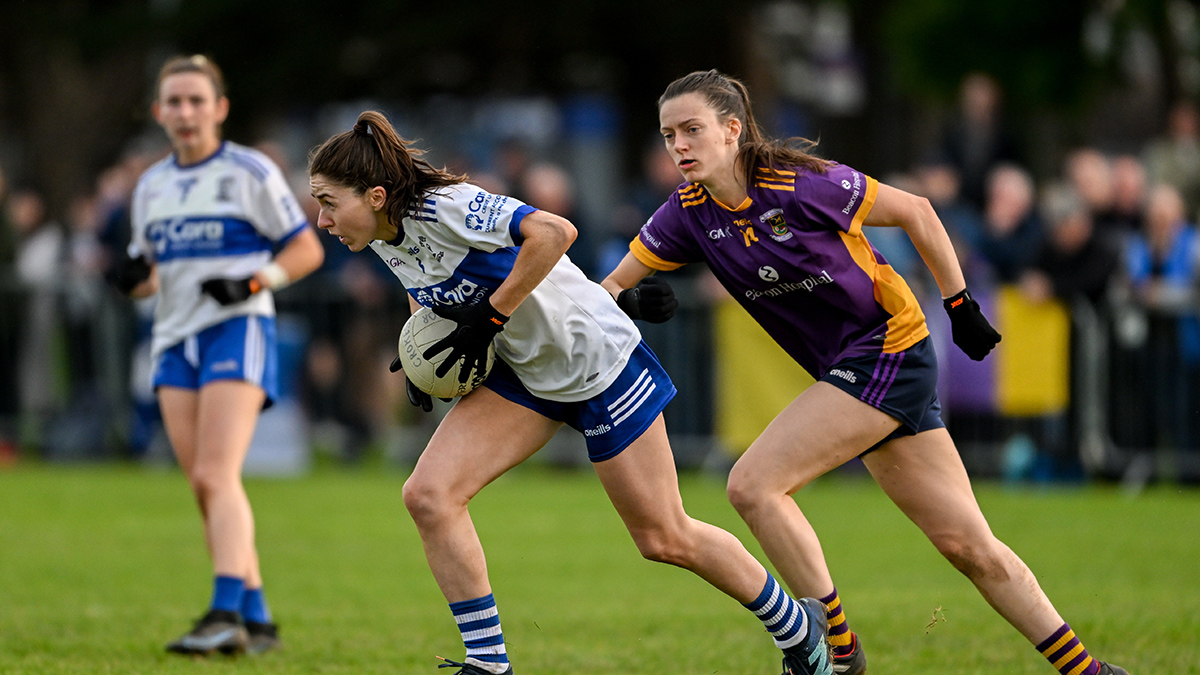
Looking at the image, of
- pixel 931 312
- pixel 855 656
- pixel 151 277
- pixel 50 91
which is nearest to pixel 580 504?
pixel 931 312

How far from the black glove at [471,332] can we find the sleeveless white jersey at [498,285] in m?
0.15

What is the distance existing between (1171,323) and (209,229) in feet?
24.9

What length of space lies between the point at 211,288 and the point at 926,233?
3.13 meters

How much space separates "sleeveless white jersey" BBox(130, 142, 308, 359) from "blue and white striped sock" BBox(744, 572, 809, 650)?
9.42ft

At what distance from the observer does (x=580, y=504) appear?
11.4m

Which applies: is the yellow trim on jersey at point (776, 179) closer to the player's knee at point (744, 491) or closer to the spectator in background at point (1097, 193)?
the player's knee at point (744, 491)

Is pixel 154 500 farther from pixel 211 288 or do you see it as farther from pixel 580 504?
pixel 211 288

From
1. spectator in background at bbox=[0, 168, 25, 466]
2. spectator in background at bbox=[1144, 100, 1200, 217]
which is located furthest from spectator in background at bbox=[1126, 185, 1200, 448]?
spectator in background at bbox=[0, 168, 25, 466]

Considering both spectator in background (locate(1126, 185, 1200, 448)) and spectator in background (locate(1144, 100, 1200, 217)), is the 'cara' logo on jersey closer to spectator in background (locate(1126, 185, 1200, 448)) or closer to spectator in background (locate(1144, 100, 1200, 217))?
spectator in background (locate(1126, 185, 1200, 448))

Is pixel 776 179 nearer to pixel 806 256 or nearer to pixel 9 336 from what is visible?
pixel 806 256

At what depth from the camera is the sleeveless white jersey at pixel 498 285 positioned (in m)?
5.02

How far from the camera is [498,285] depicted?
5117mm

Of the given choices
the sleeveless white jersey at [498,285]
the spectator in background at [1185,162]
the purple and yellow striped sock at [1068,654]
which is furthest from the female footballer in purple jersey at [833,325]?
the spectator in background at [1185,162]

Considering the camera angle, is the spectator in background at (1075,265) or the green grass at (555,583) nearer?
the green grass at (555,583)
